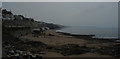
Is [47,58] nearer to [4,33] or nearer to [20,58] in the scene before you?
[20,58]

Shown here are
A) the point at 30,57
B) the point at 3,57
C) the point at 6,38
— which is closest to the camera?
the point at 3,57

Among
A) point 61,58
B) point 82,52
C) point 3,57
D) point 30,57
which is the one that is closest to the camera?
point 3,57

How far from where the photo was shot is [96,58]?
54.9ft

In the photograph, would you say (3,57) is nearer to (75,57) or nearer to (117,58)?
(75,57)

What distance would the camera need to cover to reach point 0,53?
50.0 feet

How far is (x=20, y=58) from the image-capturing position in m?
15.0

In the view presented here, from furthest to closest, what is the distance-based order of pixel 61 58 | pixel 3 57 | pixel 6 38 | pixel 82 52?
pixel 6 38, pixel 82 52, pixel 61 58, pixel 3 57

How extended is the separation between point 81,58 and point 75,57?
20.0 inches

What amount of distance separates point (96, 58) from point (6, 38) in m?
12.4

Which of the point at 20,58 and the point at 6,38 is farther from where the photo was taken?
the point at 6,38

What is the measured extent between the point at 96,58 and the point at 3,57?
6744 millimetres

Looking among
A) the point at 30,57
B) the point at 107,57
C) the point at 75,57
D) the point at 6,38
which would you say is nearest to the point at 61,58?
the point at 75,57

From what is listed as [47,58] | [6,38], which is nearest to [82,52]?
[47,58]

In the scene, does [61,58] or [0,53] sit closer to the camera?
[0,53]
